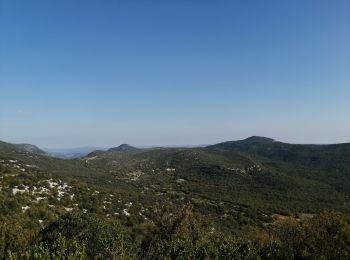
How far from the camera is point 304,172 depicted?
131m

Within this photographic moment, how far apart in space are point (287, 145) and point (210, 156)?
7532 cm

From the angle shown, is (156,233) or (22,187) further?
(22,187)

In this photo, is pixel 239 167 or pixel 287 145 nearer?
pixel 239 167

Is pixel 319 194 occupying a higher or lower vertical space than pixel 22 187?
lower

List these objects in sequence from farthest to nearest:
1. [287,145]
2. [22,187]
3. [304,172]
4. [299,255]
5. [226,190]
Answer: [287,145], [304,172], [226,190], [22,187], [299,255]

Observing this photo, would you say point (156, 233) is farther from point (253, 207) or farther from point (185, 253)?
point (253, 207)

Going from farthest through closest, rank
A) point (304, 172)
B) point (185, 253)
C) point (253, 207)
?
1. point (304, 172)
2. point (253, 207)
3. point (185, 253)

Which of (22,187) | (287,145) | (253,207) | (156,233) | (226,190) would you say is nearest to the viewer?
(156,233)

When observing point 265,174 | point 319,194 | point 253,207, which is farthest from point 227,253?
point 265,174

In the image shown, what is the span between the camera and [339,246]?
27.8m

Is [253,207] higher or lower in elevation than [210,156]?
lower

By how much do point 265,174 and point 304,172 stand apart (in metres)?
22.4

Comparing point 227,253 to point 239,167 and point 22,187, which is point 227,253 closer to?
point 22,187

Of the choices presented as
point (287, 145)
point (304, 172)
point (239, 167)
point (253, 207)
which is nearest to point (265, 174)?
point (239, 167)
